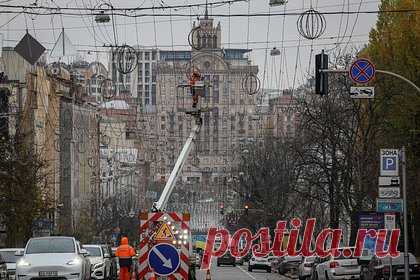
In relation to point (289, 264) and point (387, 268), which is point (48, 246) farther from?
point (289, 264)

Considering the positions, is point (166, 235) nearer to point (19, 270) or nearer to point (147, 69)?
point (19, 270)

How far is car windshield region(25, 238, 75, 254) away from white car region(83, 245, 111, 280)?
8.61 m

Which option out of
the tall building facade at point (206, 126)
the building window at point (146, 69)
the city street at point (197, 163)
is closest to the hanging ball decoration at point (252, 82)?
the city street at point (197, 163)

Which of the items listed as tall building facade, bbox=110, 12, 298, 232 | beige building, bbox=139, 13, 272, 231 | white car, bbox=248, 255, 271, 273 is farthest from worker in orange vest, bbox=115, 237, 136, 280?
tall building facade, bbox=110, 12, 298, 232

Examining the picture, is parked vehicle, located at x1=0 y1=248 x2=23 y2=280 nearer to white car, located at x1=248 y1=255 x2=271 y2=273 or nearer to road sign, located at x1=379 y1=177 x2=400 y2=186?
road sign, located at x1=379 y1=177 x2=400 y2=186

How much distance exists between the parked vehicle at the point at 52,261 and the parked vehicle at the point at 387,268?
13.1 metres

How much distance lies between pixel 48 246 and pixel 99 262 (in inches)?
394

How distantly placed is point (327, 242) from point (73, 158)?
47.7 metres

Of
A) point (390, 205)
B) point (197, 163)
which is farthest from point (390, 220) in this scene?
point (197, 163)

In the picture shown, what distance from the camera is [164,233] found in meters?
27.5

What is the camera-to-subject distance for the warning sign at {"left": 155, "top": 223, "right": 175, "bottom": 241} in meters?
27.4

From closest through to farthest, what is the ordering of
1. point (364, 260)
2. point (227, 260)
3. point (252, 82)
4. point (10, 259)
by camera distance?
point (10, 259) < point (364, 260) < point (252, 82) < point (227, 260)

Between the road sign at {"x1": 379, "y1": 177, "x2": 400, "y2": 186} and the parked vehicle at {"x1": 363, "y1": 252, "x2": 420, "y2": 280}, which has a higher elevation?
the road sign at {"x1": 379, "y1": 177, "x2": 400, "y2": 186}

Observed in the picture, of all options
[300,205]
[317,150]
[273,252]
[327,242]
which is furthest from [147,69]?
[317,150]
